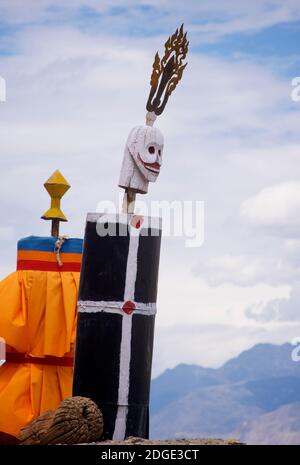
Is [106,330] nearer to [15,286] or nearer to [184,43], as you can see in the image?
[15,286]

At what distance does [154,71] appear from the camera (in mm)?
10859

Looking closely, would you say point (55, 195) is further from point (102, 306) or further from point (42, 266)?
point (102, 306)

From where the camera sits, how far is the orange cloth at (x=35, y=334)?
11336mm

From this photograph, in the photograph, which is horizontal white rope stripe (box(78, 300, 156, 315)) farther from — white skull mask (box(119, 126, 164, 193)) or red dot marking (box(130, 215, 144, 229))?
white skull mask (box(119, 126, 164, 193))

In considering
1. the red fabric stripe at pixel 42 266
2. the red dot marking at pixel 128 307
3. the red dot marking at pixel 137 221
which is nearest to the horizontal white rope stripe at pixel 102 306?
the red dot marking at pixel 128 307

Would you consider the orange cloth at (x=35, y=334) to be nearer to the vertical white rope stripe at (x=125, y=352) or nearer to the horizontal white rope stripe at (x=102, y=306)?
the horizontal white rope stripe at (x=102, y=306)

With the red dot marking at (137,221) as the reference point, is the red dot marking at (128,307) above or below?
below

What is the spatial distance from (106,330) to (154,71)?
2.58 metres

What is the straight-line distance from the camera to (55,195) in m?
12.0

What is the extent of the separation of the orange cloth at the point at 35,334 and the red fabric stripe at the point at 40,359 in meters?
0.04

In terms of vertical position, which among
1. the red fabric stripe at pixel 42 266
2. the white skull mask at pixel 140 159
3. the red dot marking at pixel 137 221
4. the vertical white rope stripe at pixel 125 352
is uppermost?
the white skull mask at pixel 140 159

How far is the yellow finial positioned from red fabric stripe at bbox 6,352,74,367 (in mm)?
1341

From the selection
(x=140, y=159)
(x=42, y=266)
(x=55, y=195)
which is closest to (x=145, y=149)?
(x=140, y=159)

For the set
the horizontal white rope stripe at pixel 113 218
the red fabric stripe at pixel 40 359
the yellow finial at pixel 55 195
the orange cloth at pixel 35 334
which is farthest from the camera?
the yellow finial at pixel 55 195
